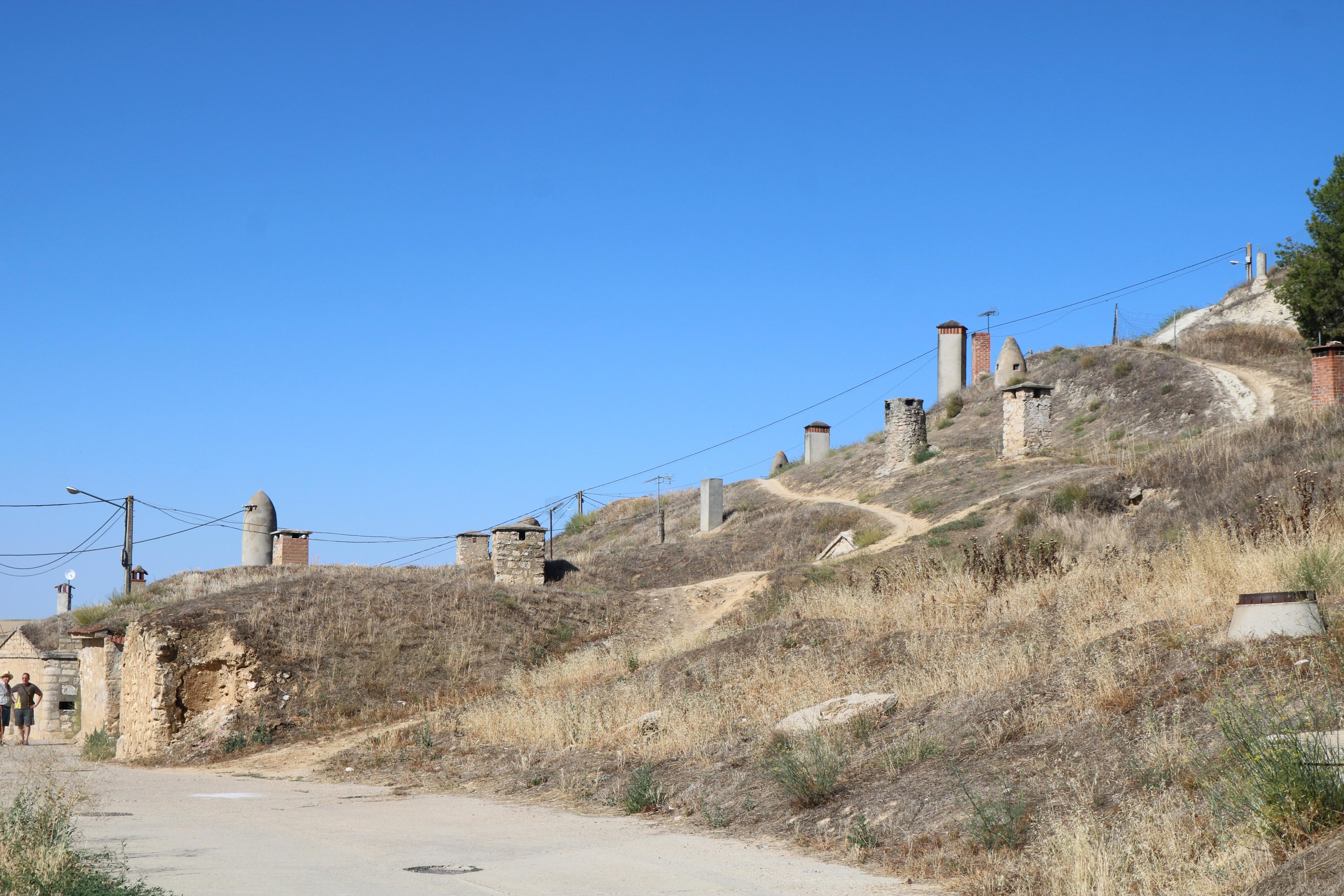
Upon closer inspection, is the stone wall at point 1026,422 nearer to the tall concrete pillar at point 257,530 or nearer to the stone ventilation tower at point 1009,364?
the stone ventilation tower at point 1009,364

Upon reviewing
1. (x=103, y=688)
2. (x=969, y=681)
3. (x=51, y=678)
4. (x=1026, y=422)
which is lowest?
(x=51, y=678)

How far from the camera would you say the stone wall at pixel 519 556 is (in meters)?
29.8

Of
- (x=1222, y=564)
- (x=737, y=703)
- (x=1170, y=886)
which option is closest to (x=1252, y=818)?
(x=1170, y=886)

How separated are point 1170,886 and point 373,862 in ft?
17.9

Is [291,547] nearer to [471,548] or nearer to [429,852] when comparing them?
[471,548]

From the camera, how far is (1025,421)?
33.5 metres

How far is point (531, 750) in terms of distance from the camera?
46.5 feet

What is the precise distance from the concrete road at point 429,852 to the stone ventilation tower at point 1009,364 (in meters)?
42.2

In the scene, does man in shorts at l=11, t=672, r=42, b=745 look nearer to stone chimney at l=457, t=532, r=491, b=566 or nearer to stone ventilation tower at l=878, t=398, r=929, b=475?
stone chimney at l=457, t=532, r=491, b=566

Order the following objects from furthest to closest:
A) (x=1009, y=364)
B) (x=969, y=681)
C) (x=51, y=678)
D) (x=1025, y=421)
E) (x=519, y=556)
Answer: (x=1009, y=364) < (x=1025, y=421) < (x=51, y=678) < (x=519, y=556) < (x=969, y=681)

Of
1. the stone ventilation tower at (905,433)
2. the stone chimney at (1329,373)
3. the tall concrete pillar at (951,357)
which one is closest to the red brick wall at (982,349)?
the tall concrete pillar at (951,357)

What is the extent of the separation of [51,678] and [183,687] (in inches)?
588

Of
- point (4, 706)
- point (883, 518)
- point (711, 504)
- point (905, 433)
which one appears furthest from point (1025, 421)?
point (4, 706)

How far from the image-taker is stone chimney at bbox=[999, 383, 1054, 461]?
33.0 meters
